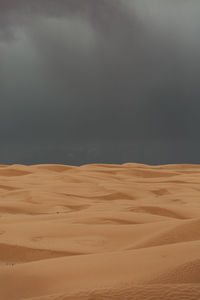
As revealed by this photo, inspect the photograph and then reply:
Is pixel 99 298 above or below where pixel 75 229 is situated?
above

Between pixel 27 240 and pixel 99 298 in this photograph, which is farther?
pixel 27 240

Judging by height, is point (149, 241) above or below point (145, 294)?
below

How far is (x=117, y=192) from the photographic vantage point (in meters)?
5.61

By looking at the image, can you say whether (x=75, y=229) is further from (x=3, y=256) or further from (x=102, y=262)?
(x=102, y=262)

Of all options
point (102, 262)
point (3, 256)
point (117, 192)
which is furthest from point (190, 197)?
point (102, 262)

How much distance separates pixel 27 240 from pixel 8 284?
1.17 metres

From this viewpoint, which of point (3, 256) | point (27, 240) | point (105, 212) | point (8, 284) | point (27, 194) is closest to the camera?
point (8, 284)

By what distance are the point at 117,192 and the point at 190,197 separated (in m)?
1.02

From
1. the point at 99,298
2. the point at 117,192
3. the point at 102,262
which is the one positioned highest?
the point at 99,298

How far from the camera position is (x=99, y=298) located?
1124 mm

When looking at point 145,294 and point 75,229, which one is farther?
point 75,229

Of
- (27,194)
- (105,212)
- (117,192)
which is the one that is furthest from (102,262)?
(117,192)

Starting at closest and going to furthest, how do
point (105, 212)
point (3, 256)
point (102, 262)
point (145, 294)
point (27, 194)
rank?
point (145, 294), point (102, 262), point (3, 256), point (105, 212), point (27, 194)

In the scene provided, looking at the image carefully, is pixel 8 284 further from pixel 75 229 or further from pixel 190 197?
pixel 190 197
